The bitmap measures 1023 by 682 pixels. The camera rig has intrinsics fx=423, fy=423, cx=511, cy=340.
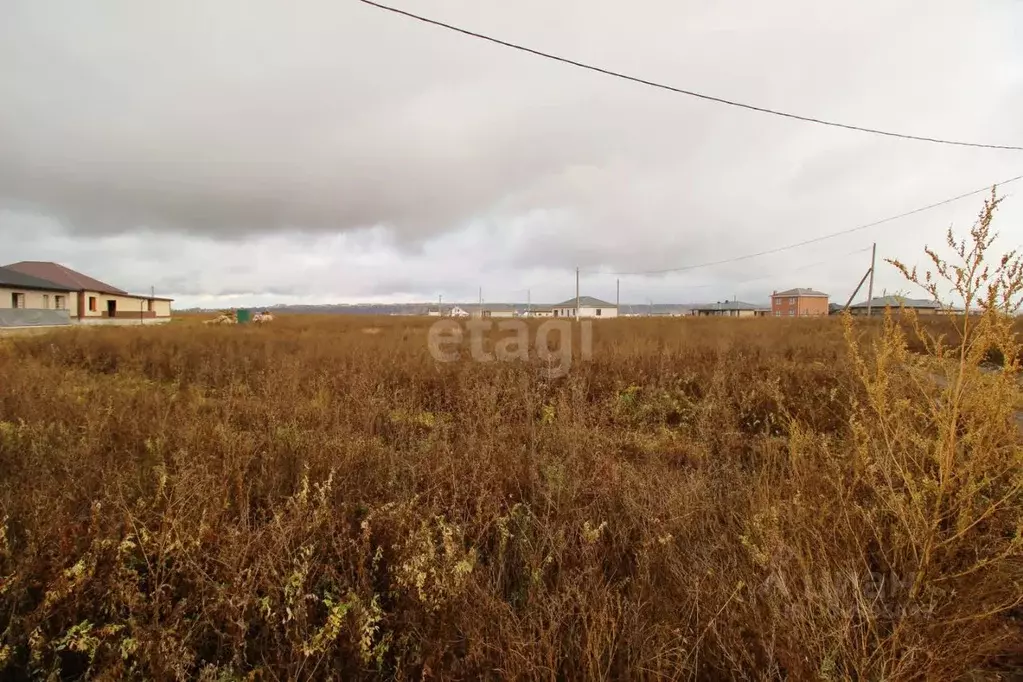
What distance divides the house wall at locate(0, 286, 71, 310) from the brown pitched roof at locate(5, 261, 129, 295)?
2515mm

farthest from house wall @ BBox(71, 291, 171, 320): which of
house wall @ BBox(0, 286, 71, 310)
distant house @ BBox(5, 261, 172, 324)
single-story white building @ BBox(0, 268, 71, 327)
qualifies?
single-story white building @ BBox(0, 268, 71, 327)

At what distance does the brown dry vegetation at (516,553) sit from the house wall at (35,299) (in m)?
33.1

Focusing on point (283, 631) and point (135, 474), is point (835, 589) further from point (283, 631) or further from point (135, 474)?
point (135, 474)

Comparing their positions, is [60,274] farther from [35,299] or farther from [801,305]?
[801,305]

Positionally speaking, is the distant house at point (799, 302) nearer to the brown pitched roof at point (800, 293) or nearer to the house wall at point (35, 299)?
the brown pitched roof at point (800, 293)

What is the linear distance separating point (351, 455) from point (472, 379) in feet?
10.5

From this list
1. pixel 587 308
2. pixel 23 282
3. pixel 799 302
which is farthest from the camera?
pixel 587 308

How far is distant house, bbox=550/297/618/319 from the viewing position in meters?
80.6

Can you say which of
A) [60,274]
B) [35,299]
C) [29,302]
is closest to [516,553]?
[29,302]

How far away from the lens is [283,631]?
6.42 feet

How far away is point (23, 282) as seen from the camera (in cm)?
2666

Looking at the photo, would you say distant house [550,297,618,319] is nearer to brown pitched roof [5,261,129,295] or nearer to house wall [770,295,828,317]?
house wall [770,295,828,317]

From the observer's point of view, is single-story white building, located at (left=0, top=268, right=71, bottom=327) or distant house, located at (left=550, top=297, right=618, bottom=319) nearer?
single-story white building, located at (left=0, top=268, right=71, bottom=327)

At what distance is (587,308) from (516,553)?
87.7m
